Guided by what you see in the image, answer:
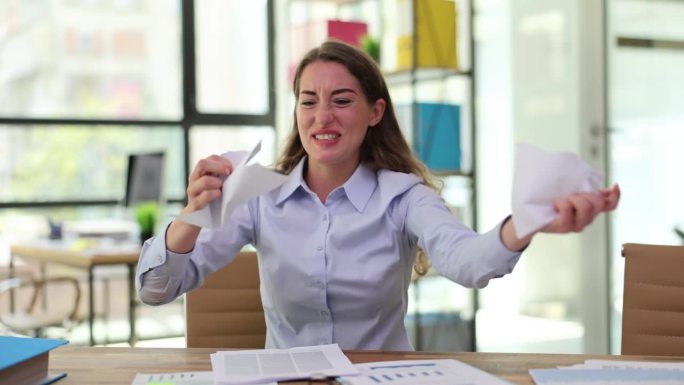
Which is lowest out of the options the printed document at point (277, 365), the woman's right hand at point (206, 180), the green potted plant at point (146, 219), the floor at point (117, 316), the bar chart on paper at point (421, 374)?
the floor at point (117, 316)

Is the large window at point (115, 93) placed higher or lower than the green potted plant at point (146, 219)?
higher

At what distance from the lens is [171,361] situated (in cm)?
144

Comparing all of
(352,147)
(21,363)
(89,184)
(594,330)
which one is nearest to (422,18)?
(594,330)

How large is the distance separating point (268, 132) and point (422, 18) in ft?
6.68

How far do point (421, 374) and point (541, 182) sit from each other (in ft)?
1.16

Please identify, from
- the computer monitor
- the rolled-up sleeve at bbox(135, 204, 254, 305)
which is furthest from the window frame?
the rolled-up sleeve at bbox(135, 204, 254, 305)

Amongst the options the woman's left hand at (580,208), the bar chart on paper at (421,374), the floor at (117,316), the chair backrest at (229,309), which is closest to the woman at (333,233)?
the chair backrest at (229,309)

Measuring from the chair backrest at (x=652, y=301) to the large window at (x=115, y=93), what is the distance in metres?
3.75

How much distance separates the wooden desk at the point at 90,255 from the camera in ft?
11.5

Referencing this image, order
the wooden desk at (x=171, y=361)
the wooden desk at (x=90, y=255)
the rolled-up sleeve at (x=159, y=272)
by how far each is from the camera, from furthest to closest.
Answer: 1. the wooden desk at (x=90, y=255)
2. the rolled-up sleeve at (x=159, y=272)
3. the wooden desk at (x=171, y=361)

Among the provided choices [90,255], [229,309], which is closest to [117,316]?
[90,255]

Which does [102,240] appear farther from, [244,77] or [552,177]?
[552,177]

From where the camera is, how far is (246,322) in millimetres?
1998

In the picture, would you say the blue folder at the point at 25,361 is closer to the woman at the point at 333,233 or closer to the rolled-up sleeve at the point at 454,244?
the woman at the point at 333,233
